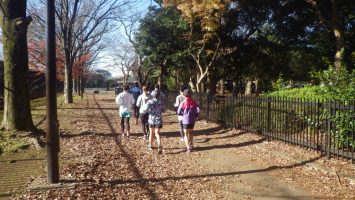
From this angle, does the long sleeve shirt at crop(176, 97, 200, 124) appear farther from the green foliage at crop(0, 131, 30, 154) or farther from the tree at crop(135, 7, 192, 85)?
the tree at crop(135, 7, 192, 85)

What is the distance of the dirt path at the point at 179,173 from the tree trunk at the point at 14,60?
155cm

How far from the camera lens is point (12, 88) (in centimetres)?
1109

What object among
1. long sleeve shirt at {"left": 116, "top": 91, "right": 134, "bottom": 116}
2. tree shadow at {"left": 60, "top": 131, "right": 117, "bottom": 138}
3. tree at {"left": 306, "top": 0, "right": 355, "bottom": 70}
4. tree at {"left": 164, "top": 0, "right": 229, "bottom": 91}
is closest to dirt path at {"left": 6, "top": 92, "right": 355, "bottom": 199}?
tree shadow at {"left": 60, "top": 131, "right": 117, "bottom": 138}

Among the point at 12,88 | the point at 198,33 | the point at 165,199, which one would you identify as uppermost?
the point at 198,33

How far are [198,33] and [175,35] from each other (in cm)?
309

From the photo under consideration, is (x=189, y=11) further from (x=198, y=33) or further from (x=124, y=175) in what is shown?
(x=124, y=175)

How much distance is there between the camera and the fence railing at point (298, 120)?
8.80 meters

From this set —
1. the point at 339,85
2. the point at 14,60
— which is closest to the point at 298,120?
the point at 339,85

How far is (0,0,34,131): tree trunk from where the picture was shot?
1105 cm

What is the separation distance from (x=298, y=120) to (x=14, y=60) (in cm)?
787

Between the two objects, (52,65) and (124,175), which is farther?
(124,175)

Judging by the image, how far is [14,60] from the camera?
1108cm

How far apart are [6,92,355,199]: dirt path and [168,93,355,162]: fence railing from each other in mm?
792

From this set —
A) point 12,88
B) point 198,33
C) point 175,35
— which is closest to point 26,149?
point 12,88
